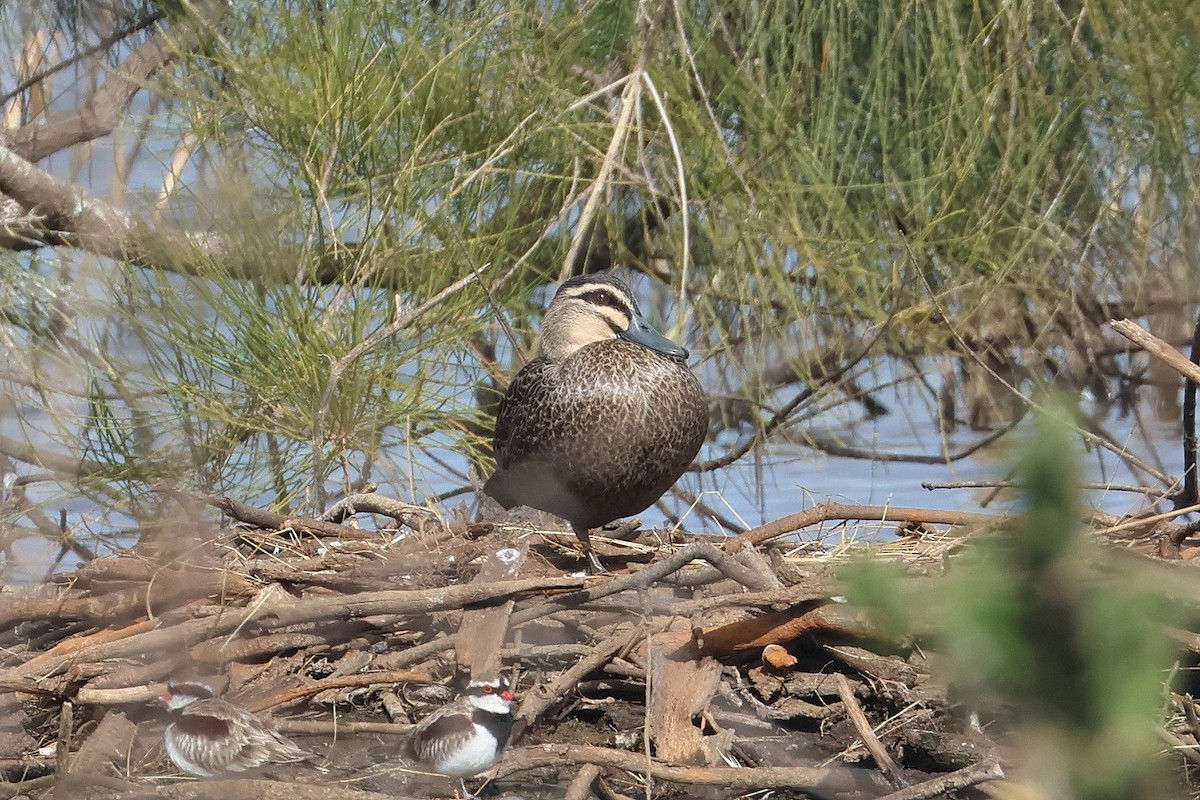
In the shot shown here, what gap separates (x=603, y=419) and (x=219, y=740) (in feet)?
4.98

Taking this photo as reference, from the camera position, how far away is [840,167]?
3857mm

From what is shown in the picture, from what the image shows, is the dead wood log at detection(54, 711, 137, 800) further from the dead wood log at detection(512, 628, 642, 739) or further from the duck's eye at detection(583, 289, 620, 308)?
the duck's eye at detection(583, 289, 620, 308)

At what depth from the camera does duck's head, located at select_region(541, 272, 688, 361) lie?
3.81m

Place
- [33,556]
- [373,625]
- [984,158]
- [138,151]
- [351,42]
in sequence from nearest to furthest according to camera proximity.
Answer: [33,556]
[373,625]
[351,42]
[984,158]
[138,151]

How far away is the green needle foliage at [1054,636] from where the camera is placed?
0.54 m

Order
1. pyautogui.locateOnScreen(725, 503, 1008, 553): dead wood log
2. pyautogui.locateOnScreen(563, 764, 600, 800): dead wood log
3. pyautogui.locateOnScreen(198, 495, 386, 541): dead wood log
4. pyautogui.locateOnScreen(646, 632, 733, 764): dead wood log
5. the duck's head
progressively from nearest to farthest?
pyautogui.locateOnScreen(563, 764, 600, 800): dead wood log → pyautogui.locateOnScreen(646, 632, 733, 764): dead wood log → pyautogui.locateOnScreen(725, 503, 1008, 553): dead wood log → pyautogui.locateOnScreen(198, 495, 386, 541): dead wood log → the duck's head

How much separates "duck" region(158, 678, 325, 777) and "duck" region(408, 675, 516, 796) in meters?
0.24

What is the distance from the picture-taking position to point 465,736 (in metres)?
2.20

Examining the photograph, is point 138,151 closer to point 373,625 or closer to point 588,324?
point 588,324

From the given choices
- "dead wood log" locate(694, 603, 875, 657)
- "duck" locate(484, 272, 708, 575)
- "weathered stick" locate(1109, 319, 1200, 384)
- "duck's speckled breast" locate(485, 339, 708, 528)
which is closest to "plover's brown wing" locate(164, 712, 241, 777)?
"dead wood log" locate(694, 603, 875, 657)

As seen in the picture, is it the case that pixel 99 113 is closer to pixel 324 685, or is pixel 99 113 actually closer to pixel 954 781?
pixel 324 685

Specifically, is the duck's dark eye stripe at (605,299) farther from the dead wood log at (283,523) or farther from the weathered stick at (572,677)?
the weathered stick at (572,677)

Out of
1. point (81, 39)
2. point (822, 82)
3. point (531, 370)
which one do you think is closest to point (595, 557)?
point (531, 370)

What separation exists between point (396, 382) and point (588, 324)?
582 millimetres
